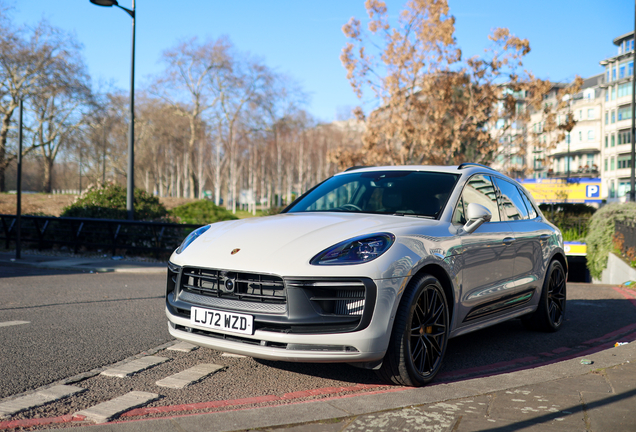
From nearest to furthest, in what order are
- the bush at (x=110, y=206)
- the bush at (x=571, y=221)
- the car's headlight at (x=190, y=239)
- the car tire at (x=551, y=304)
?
the car's headlight at (x=190, y=239)
the car tire at (x=551, y=304)
the bush at (x=110, y=206)
the bush at (x=571, y=221)

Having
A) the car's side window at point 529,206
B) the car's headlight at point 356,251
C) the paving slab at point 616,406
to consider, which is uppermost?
the car's side window at point 529,206

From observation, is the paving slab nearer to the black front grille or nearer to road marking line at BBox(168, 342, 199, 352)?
the black front grille

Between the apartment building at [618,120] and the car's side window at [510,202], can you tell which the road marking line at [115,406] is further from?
the apartment building at [618,120]

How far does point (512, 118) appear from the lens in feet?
83.1

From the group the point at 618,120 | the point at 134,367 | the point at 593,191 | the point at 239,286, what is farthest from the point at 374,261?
the point at 618,120

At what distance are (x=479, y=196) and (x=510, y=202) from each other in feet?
2.40

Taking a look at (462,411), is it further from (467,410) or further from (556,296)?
(556,296)

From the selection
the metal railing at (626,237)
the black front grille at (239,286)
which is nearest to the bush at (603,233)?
the metal railing at (626,237)

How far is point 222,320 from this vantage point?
4.05m

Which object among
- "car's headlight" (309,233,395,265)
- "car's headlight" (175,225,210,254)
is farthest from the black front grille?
"car's headlight" (175,225,210,254)

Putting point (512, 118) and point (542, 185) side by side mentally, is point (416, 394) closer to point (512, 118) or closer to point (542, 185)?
point (512, 118)

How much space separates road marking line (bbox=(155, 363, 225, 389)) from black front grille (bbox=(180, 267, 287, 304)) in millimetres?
664

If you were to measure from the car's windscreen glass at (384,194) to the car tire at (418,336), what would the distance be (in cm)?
81

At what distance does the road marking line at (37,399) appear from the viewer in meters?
3.67
